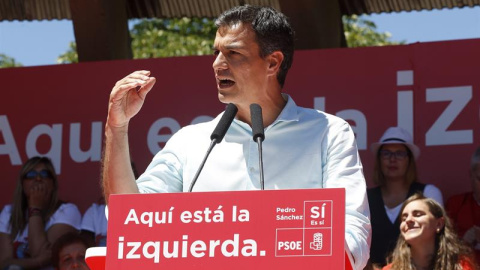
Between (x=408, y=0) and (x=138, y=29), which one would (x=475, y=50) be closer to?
(x=408, y=0)

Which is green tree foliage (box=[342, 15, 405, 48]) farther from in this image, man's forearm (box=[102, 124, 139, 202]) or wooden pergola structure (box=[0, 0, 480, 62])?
man's forearm (box=[102, 124, 139, 202])

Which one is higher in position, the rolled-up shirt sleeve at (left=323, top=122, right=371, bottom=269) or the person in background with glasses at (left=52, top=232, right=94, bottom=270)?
the rolled-up shirt sleeve at (left=323, top=122, right=371, bottom=269)

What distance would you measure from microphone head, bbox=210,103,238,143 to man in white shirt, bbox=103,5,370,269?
12 cm

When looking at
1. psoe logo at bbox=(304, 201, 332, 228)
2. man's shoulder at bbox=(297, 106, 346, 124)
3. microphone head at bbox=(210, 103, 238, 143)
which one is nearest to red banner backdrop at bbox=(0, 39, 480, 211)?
man's shoulder at bbox=(297, 106, 346, 124)

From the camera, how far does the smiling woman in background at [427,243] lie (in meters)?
5.89

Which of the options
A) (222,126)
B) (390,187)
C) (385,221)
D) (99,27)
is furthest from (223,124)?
(99,27)

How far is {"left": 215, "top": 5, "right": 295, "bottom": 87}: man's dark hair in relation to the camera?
129 inches

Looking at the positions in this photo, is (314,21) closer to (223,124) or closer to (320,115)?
(320,115)

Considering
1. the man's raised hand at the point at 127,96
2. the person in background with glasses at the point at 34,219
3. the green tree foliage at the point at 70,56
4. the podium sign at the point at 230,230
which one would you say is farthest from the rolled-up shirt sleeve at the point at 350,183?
the green tree foliage at the point at 70,56

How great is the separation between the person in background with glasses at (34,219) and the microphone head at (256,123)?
447 cm

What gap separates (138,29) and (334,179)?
14.1m

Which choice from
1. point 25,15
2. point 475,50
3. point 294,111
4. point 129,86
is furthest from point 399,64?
point 129,86

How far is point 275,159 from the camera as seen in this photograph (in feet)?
10.5

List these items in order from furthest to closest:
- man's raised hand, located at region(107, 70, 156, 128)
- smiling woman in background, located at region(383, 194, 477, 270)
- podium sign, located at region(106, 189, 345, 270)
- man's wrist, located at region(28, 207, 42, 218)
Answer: man's wrist, located at region(28, 207, 42, 218) < smiling woman in background, located at region(383, 194, 477, 270) < man's raised hand, located at region(107, 70, 156, 128) < podium sign, located at region(106, 189, 345, 270)
